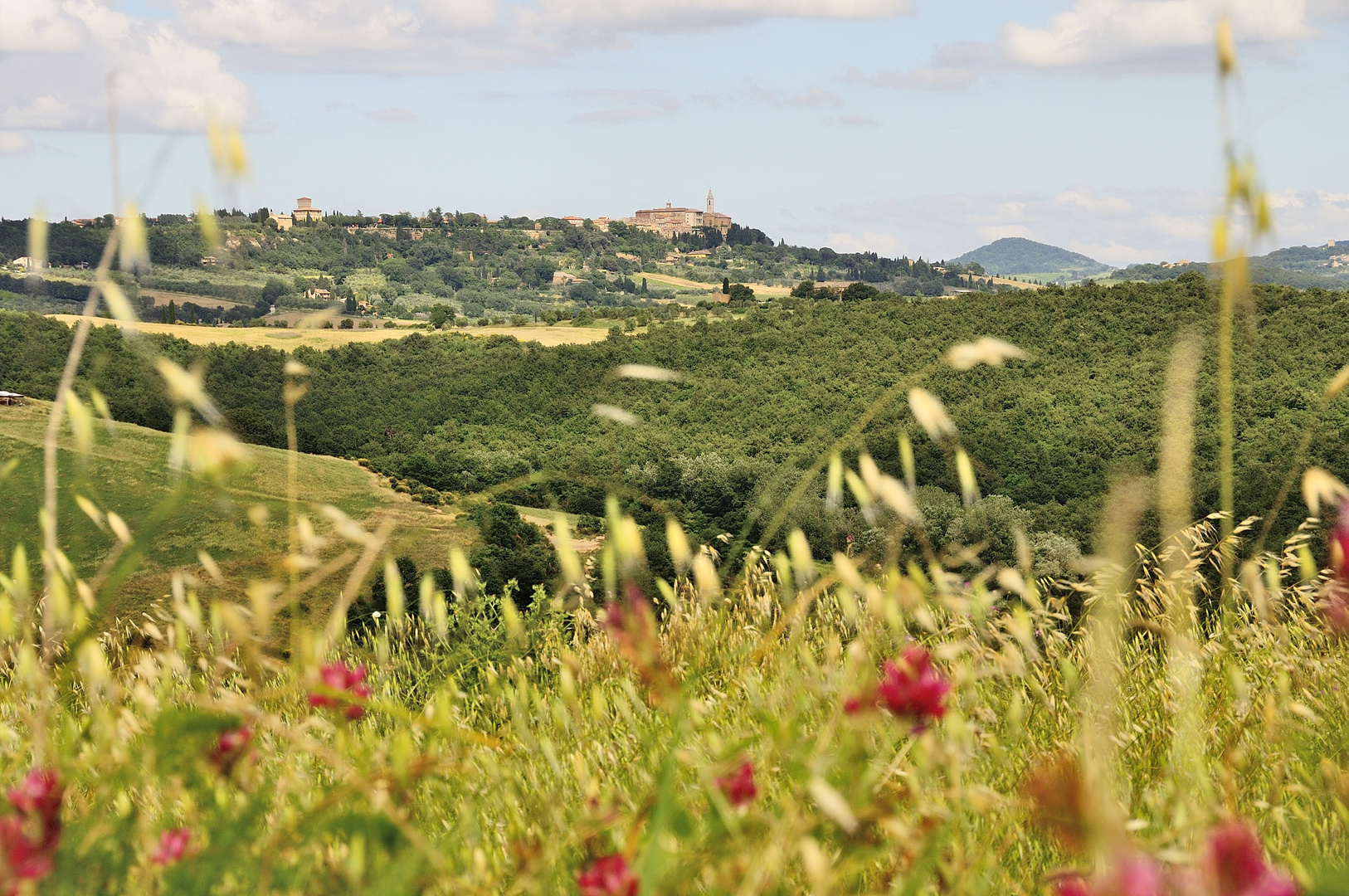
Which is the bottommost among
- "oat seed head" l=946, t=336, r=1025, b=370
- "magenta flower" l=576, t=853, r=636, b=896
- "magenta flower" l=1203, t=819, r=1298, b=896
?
"magenta flower" l=576, t=853, r=636, b=896

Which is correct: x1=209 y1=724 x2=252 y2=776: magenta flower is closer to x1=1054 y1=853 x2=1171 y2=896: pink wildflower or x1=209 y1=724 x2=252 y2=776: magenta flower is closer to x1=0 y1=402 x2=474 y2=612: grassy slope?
x1=1054 y1=853 x2=1171 y2=896: pink wildflower

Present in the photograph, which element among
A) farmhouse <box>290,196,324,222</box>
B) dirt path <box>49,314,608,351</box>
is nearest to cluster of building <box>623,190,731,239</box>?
farmhouse <box>290,196,324,222</box>

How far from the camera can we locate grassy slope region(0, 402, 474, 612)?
1491 centimetres

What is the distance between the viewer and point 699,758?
6.55 ft

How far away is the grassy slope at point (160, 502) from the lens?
14.9 m

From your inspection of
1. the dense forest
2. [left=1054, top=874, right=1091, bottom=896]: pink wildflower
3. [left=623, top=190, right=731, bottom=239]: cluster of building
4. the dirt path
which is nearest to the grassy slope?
the dense forest

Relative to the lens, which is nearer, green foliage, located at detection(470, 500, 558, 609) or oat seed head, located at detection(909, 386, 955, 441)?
oat seed head, located at detection(909, 386, 955, 441)

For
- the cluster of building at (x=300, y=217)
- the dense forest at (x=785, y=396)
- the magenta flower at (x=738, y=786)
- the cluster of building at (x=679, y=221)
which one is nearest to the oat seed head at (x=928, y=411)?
the magenta flower at (x=738, y=786)

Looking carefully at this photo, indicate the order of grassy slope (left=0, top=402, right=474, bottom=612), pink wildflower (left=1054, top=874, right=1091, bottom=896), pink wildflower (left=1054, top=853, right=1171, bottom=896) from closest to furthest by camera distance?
pink wildflower (left=1054, top=853, right=1171, bottom=896) → pink wildflower (left=1054, top=874, right=1091, bottom=896) → grassy slope (left=0, top=402, right=474, bottom=612)

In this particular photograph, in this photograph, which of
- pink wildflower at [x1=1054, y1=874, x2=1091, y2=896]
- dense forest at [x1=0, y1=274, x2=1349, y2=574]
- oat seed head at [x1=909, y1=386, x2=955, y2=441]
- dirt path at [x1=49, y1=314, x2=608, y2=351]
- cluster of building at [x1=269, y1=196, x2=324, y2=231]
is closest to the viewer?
pink wildflower at [x1=1054, y1=874, x2=1091, y2=896]

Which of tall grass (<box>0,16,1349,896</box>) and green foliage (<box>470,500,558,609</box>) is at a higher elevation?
tall grass (<box>0,16,1349,896</box>)

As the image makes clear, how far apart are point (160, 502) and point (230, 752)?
14.9m

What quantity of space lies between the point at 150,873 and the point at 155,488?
19857 millimetres

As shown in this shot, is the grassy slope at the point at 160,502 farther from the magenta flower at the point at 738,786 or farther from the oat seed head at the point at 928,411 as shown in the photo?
the oat seed head at the point at 928,411
